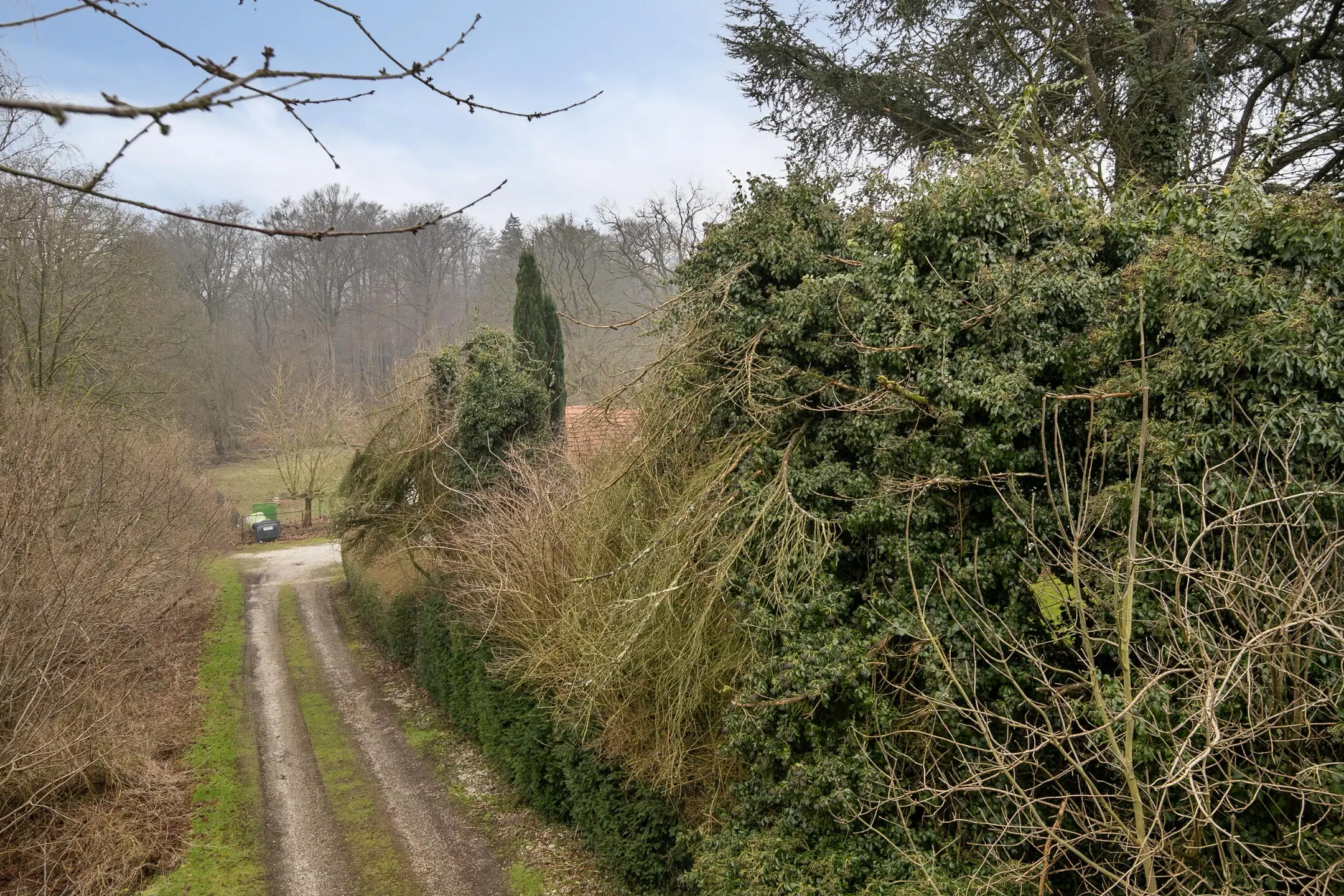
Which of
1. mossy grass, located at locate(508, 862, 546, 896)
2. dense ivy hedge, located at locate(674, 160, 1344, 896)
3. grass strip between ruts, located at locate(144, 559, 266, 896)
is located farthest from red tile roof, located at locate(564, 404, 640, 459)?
grass strip between ruts, located at locate(144, 559, 266, 896)

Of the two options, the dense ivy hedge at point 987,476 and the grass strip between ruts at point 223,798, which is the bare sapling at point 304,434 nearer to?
the grass strip between ruts at point 223,798

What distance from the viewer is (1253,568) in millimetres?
4770

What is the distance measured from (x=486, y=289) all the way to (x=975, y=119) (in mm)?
33117

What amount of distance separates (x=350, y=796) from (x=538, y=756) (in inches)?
124

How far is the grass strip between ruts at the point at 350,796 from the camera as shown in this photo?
9422 millimetres

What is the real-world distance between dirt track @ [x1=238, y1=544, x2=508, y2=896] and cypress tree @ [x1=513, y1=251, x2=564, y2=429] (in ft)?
23.6

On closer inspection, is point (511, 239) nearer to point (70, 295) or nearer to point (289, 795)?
point (70, 295)

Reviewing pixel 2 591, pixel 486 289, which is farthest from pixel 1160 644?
pixel 486 289

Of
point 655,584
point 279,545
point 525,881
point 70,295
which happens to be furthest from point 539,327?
point 279,545

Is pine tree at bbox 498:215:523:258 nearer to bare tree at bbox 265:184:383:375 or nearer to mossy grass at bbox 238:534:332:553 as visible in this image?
bare tree at bbox 265:184:383:375

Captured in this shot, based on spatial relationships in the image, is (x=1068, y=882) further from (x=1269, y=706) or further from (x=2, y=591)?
(x=2, y=591)

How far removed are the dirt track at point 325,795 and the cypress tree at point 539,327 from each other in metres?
7.20

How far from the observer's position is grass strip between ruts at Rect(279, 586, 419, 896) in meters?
9.42

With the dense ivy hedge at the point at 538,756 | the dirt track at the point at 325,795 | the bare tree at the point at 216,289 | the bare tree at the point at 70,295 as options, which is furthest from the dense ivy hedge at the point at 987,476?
the bare tree at the point at 216,289
